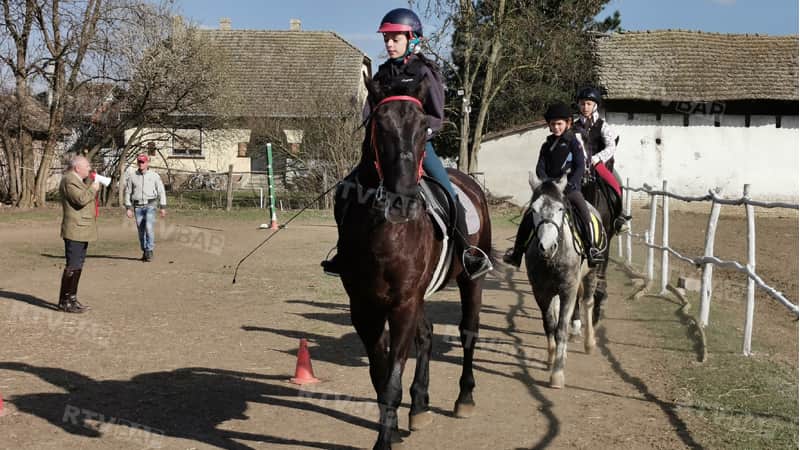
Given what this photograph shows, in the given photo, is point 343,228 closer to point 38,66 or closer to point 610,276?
point 610,276

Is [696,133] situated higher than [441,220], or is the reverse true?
[696,133]

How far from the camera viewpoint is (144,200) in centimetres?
1545

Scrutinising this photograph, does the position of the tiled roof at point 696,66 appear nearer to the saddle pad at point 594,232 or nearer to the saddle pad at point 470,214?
the saddle pad at point 594,232

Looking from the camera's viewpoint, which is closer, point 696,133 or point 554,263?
point 554,263

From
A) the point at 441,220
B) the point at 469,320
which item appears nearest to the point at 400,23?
the point at 441,220

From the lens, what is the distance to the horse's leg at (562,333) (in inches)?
273

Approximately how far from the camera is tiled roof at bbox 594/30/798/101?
1350 inches

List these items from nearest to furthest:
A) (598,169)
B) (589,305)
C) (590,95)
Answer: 1. (589,305)
2. (590,95)
3. (598,169)

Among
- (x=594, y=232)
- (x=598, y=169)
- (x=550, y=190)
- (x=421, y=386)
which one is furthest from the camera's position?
(x=598, y=169)

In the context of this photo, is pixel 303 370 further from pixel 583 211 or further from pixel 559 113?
pixel 559 113

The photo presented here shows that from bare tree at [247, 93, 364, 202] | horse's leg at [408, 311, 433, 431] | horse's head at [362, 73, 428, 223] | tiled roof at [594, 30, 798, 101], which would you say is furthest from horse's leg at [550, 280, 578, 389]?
tiled roof at [594, 30, 798, 101]

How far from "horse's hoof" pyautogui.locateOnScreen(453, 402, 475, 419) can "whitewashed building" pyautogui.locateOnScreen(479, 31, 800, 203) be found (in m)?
27.8

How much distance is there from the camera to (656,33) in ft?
125

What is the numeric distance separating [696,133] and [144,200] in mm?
26367
